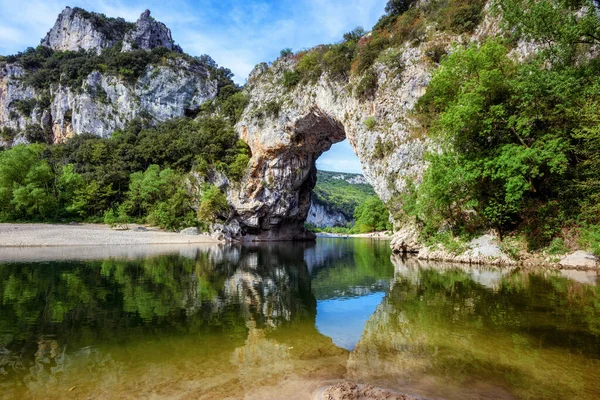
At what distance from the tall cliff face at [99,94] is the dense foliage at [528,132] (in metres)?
59.1

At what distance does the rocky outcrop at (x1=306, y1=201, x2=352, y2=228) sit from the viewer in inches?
4823

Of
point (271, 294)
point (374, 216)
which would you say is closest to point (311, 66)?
point (271, 294)

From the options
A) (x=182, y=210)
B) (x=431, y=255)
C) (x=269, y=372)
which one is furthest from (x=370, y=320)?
(x=182, y=210)

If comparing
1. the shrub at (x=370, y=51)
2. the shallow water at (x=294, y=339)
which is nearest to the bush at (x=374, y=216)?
the shrub at (x=370, y=51)

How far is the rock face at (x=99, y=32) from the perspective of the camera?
7944cm

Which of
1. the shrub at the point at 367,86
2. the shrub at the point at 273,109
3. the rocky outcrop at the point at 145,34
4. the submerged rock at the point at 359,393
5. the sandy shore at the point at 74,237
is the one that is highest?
the rocky outcrop at the point at 145,34

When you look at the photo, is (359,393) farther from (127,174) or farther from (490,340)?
(127,174)

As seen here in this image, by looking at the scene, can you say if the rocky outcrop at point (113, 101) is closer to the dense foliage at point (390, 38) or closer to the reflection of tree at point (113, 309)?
the dense foliage at point (390, 38)

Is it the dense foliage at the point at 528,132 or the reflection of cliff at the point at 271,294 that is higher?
the dense foliage at the point at 528,132

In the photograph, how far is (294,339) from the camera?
A: 265 inches

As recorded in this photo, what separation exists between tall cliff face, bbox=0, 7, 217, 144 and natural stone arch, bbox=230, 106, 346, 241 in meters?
29.8

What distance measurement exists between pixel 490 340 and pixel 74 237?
3668 centimetres

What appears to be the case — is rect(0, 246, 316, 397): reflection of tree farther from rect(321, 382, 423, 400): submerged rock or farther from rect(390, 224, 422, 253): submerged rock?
rect(390, 224, 422, 253): submerged rock

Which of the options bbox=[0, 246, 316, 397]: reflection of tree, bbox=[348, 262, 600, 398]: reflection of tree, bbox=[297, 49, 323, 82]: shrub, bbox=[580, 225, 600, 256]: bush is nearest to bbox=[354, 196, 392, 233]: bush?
bbox=[297, 49, 323, 82]: shrub
